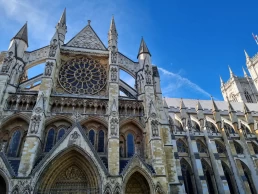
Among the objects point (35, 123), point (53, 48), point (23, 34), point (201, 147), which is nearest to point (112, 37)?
point (53, 48)

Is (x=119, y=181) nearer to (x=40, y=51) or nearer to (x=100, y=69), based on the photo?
(x=100, y=69)

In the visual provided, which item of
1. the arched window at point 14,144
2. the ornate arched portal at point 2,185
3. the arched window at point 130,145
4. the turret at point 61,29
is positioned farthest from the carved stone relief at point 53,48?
the ornate arched portal at point 2,185

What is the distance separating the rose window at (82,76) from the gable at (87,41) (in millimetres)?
2052

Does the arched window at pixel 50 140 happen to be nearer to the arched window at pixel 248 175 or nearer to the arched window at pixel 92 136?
the arched window at pixel 92 136

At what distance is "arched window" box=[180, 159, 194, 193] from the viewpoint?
2400 cm

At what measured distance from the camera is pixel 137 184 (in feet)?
47.3

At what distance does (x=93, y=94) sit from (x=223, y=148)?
2124cm

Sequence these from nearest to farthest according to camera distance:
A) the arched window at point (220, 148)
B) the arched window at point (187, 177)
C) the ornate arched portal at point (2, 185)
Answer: the ornate arched portal at point (2, 185) → the arched window at point (187, 177) → the arched window at point (220, 148)

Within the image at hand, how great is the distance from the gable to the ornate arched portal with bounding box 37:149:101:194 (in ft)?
38.5

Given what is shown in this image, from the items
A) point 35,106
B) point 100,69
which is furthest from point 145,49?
point 35,106

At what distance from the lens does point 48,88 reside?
16.1 meters

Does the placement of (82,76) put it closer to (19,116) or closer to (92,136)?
(92,136)

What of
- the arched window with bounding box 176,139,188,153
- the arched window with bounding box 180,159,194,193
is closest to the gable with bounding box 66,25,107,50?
the arched window with bounding box 176,139,188,153

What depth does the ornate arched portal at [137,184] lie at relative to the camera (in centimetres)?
1405
